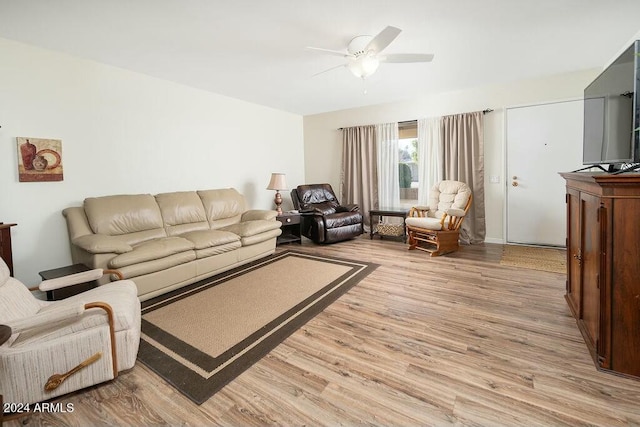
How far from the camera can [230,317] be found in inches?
94.6

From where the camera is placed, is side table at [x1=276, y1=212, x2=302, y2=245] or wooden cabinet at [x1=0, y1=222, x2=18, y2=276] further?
side table at [x1=276, y1=212, x2=302, y2=245]

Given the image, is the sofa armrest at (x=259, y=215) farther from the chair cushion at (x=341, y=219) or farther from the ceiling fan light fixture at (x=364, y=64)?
the ceiling fan light fixture at (x=364, y=64)

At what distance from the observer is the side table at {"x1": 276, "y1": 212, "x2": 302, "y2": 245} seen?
4.80m

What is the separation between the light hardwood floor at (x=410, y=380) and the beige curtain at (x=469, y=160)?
2153 millimetres

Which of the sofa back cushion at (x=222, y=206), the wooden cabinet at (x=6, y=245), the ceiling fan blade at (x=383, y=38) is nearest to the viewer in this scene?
the ceiling fan blade at (x=383, y=38)

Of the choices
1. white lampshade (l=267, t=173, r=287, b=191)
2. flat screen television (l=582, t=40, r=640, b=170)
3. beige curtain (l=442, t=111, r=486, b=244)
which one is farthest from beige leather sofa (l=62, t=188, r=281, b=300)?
flat screen television (l=582, t=40, r=640, b=170)

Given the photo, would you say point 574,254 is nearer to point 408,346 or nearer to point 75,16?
point 408,346

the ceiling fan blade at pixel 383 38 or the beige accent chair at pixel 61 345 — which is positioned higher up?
the ceiling fan blade at pixel 383 38

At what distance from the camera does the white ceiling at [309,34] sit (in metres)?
2.25

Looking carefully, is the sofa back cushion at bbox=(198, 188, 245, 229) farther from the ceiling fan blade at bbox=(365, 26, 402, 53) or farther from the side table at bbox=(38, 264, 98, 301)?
the ceiling fan blade at bbox=(365, 26, 402, 53)

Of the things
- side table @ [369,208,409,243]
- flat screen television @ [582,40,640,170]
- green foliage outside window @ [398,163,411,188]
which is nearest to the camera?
flat screen television @ [582,40,640,170]

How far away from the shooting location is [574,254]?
222cm

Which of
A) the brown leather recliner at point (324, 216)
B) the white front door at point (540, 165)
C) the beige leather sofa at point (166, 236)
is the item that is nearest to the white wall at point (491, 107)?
the white front door at point (540, 165)

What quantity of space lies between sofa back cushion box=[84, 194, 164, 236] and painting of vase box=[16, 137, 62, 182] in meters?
0.40
